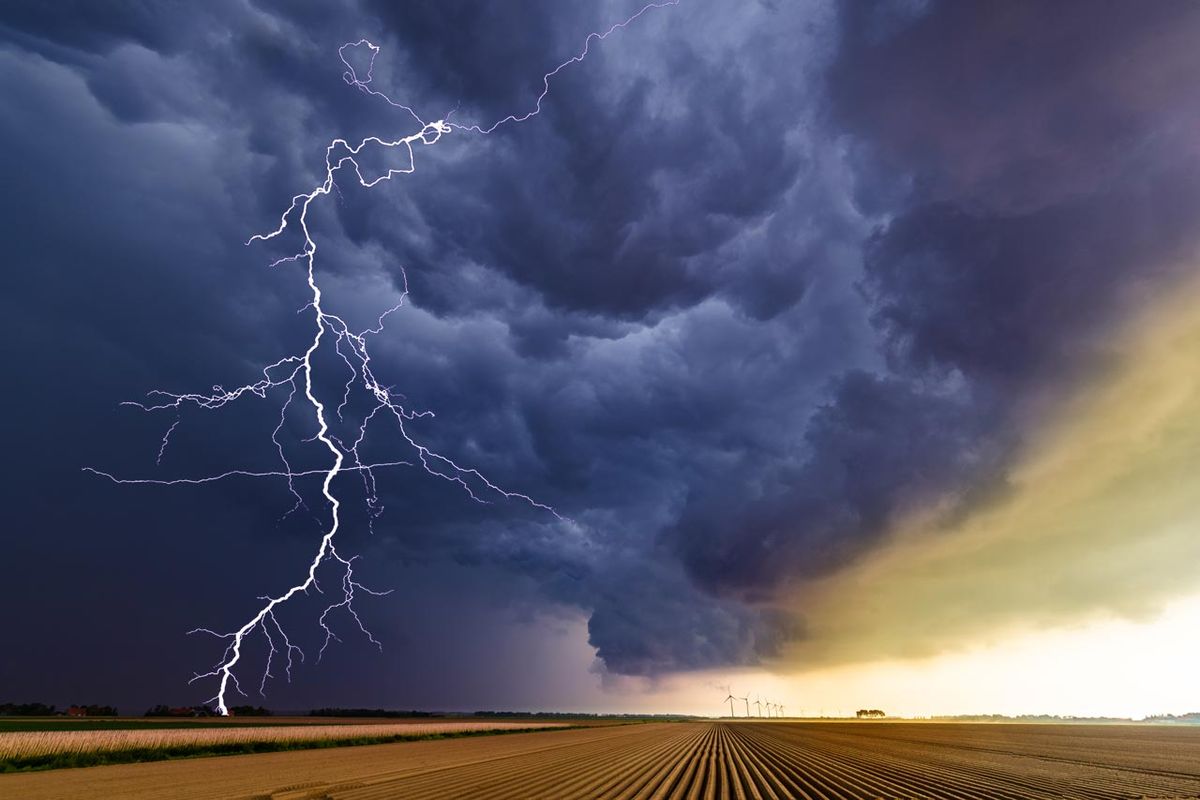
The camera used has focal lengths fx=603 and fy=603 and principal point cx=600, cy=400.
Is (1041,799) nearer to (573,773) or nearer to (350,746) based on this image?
(573,773)

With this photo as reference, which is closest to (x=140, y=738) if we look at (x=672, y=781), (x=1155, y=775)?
(x=672, y=781)

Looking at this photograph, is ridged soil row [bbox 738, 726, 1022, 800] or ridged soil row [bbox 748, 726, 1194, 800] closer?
ridged soil row [bbox 738, 726, 1022, 800]

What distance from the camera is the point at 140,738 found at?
1352 inches

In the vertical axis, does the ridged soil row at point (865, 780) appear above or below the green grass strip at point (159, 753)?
above

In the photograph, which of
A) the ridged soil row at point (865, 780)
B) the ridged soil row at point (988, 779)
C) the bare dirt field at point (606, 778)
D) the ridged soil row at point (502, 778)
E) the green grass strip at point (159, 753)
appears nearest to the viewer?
the ridged soil row at point (502, 778)

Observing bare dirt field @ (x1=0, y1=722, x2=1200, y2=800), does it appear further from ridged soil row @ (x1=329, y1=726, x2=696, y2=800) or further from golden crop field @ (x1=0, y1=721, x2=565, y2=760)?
golden crop field @ (x1=0, y1=721, x2=565, y2=760)

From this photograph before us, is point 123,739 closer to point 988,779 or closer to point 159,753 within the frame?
point 159,753

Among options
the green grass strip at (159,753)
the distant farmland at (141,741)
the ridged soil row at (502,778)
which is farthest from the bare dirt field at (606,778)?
the distant farmland at (141,741)

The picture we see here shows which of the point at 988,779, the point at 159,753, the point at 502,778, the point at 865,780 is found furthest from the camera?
the point at 159,753

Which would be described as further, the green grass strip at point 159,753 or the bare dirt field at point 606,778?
the green grass strip at point 159,753

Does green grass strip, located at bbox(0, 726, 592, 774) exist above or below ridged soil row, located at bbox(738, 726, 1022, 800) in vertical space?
below

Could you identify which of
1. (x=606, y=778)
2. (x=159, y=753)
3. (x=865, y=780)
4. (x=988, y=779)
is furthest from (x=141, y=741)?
(x=988, y=779)

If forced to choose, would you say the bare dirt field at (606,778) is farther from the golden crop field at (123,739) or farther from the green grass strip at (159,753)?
the golden crop field at (123,739)

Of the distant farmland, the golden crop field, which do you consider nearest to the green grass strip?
the distant farmland
